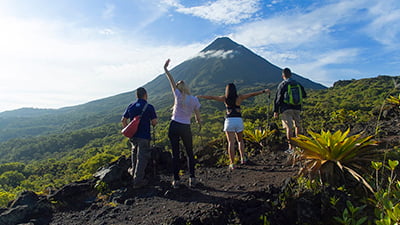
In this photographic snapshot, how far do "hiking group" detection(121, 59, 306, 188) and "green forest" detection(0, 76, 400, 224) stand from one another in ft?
1.36

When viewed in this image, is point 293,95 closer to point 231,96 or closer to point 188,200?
point 231,96

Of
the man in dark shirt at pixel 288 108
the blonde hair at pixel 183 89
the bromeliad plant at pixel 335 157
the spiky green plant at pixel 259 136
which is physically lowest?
the spiky green plant at pixel 259 136

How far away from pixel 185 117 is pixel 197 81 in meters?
108

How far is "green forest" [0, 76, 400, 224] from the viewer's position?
324 cm

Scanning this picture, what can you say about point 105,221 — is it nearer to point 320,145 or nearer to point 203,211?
point 203,211

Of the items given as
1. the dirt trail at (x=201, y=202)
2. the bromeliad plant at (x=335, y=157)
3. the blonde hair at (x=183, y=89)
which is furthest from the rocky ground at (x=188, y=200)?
the blonde hair at (x=183, y=89)

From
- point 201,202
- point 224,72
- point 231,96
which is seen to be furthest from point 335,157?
point 224,72

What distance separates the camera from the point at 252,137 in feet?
20.0

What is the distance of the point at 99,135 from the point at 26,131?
274 feet

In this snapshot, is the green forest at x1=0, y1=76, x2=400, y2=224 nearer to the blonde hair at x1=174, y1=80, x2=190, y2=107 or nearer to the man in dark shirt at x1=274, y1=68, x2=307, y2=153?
the man in dark shirt at x1=274, y1=68, x2=307, y2=153

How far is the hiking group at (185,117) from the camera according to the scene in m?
3.73

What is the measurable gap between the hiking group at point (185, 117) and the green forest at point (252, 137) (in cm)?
42

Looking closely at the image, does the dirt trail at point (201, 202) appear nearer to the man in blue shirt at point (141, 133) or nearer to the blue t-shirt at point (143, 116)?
the man in blue shirt at point (141, 133)

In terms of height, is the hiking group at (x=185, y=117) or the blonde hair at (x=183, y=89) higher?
the blonde hair at (x=183, y=89)
